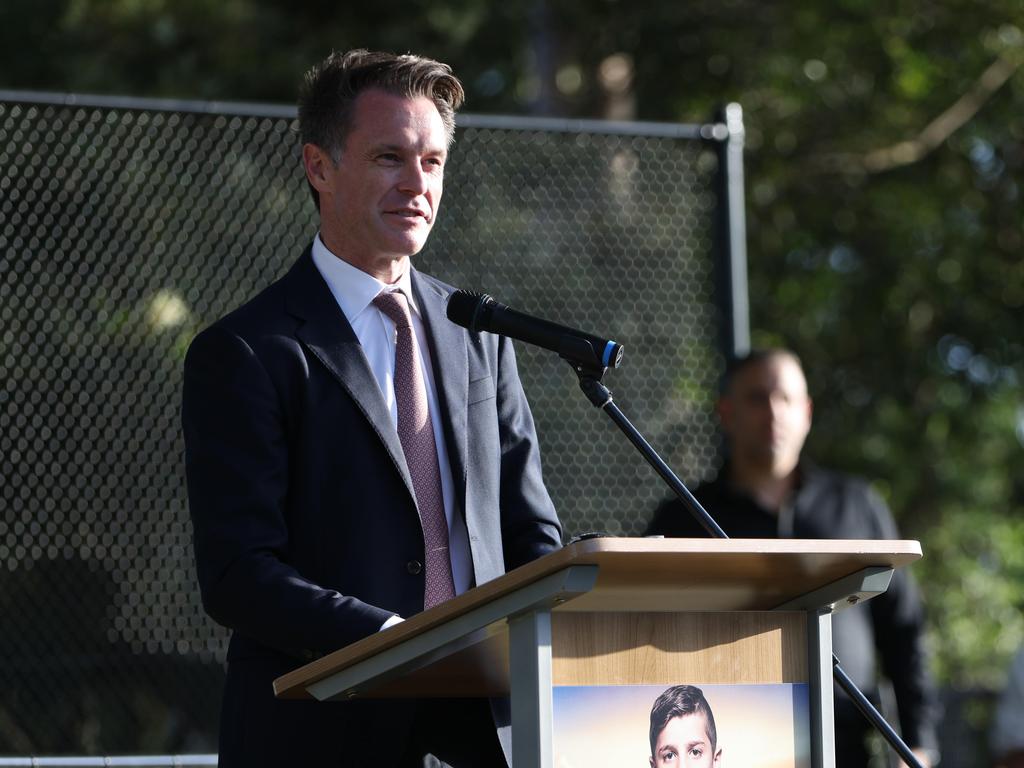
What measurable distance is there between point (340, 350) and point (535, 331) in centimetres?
47

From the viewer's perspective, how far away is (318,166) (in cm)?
328

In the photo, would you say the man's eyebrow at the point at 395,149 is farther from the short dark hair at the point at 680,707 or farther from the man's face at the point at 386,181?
the short dark hair at the point at 680,707

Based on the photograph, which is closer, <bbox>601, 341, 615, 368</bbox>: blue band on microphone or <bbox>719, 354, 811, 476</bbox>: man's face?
<bbox>601, 341, 615, 368</bbox>: blue band on microphone

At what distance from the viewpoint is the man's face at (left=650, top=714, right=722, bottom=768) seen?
2.37 meters

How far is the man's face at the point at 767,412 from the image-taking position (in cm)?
498

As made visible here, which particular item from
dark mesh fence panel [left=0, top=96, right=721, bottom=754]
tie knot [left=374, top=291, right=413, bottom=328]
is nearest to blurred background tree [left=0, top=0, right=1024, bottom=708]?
dark mesh fence panel [left=0, top=96, right=721, bottom=754]

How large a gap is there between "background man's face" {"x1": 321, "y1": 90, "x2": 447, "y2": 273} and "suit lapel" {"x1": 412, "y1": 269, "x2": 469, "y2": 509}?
117 millimetres

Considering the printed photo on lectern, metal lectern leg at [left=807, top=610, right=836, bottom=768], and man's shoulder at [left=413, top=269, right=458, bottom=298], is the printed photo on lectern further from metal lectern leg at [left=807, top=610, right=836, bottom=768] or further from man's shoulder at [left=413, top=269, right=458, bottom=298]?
man's shoulder at [left=413, top=269, right=458, bottom=298]

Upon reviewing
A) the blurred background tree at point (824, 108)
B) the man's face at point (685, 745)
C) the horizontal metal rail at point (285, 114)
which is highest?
the blurred background tree at point (824, 108)

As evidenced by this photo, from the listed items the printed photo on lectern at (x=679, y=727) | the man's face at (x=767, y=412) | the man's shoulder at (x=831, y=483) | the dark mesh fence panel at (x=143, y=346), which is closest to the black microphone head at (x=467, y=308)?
the printed photo on lectern at (x=679, y=727)

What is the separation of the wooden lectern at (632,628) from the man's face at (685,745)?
61 mm

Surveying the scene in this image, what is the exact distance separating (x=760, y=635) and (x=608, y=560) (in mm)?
459

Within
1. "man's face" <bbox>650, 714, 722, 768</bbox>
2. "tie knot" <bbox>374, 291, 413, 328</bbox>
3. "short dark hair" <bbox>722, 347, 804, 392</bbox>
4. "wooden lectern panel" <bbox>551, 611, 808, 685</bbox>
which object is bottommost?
"man's face" <bbox>650, 714, 722, 768</bbox>

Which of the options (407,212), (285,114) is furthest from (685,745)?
(285,114)
